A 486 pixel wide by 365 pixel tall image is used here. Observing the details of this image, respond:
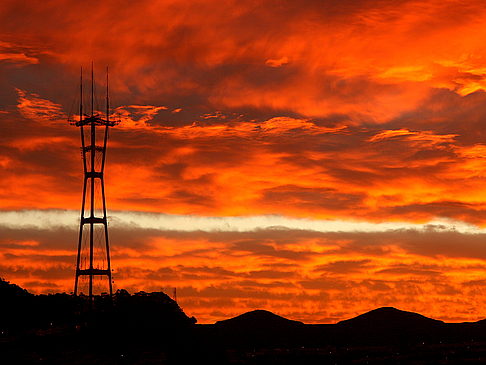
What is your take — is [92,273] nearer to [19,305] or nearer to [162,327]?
[162,327]

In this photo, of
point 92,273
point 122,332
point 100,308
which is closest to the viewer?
point 92,273

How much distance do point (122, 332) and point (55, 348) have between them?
2055 cm

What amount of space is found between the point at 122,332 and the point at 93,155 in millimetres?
47173

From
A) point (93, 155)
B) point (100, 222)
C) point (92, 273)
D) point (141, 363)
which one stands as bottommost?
point (141, 363)

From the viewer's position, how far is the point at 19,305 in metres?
190

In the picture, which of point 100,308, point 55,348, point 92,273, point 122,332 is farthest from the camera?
point 100,308

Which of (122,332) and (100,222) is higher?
(100,222)

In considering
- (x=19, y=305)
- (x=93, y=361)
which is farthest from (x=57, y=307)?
(x=93, y=361)

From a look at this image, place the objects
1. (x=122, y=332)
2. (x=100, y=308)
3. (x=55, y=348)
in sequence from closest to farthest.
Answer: (x=55, y=348), (x=122, y=332), (x=100, y=308)

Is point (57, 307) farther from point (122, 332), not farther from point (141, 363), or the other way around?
point (141, 363)

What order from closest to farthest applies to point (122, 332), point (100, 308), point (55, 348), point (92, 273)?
1. point (92, 273)
2. point (55, 348)
3. point (122, 332)
4. point (100, 308)

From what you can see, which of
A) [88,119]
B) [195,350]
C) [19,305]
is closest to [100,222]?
[88,119]

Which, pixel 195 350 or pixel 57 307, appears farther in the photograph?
pixel 57 307

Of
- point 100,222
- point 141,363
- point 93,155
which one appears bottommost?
point 141,363
